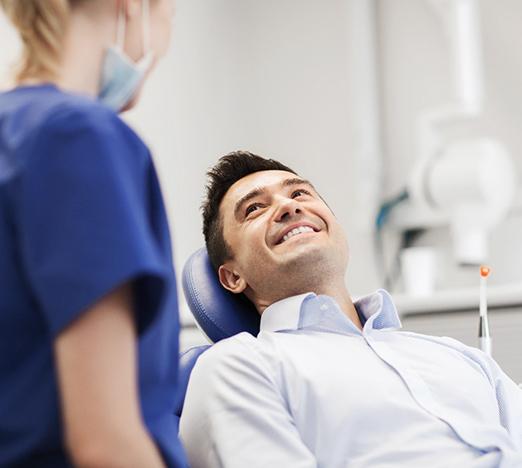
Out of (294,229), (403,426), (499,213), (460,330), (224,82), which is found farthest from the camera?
(224,82)

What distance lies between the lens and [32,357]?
93 cm

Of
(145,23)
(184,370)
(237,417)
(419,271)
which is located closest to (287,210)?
(184,370)

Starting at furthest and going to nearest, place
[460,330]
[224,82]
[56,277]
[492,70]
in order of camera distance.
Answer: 1. [224,82]
2. [492,70]
3. [460,330]
4. [56,277]

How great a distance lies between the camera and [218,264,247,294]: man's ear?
1.93 m

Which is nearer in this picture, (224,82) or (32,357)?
(32,357)

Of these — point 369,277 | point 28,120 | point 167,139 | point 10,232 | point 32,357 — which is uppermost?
point 28,120

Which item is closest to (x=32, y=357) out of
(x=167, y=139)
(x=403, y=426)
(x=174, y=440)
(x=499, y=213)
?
(x=174, y=440)

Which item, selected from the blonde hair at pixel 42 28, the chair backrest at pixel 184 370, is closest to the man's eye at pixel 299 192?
the chair backrest at pixel 184 370

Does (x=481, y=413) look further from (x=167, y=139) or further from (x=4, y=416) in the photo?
(x=167, y=139)

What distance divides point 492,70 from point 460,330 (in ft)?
3.64

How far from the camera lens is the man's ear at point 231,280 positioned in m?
1.93

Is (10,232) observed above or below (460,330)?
above

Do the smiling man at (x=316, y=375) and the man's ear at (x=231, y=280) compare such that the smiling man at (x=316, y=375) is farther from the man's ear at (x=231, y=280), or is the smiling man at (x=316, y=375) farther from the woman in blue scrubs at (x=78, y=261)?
the woman in blue scrubs at (x=78, y=261)

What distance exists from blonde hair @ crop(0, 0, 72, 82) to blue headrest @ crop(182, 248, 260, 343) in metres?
0.95
